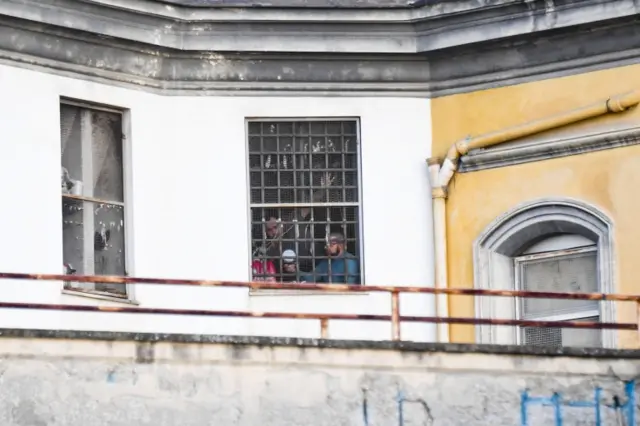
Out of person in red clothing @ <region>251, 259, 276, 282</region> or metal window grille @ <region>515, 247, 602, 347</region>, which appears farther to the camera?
person in red clothing @ <region>251, 259, 276, 282</region>

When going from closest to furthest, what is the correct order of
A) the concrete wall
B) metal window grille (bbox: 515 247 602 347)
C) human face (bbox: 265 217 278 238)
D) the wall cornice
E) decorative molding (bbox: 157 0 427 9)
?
the concrete wall < the wall cornice < metal window grille (bbox: 515 247 602 347) < decorative molding (bbox: 157 0 427 9) < human face (bbox: 265 217 278 238)

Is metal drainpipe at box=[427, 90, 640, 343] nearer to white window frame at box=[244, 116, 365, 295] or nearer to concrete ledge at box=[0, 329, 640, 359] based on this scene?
white window frame at box=[244, 116, 365, 295]

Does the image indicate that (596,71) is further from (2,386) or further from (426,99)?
(2,386)

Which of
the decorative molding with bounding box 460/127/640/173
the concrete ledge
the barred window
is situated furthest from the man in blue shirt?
the concrete ledge

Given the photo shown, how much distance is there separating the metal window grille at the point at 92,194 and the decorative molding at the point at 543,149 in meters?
3.71

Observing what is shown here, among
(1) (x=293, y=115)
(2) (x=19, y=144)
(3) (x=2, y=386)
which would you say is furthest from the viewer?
(1) (x=293, y=115)

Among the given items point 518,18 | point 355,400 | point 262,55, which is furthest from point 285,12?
point 355,400

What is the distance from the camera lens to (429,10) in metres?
25.7

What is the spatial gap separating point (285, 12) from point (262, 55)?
23.2 inches

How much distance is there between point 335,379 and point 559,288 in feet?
15.8

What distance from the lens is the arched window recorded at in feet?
82.7

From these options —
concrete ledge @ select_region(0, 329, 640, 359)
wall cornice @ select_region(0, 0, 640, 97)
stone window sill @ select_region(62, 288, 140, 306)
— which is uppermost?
wall cornice @ select_region(0, 0, 640, 97)

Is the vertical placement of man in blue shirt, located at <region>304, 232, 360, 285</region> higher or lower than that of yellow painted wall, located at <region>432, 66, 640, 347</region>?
lower

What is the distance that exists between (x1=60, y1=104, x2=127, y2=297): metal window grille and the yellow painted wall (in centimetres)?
349
